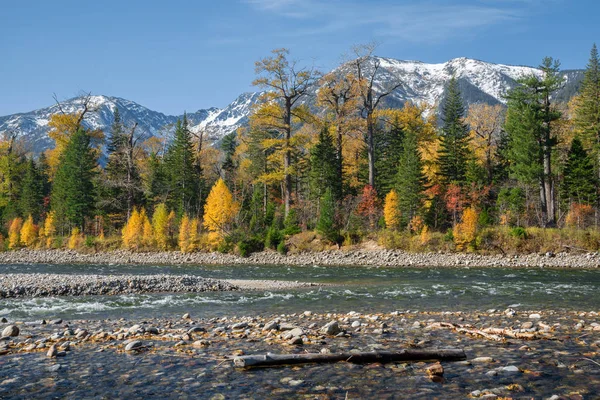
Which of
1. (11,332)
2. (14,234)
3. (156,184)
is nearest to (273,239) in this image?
(156,184)

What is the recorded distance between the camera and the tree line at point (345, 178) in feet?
132

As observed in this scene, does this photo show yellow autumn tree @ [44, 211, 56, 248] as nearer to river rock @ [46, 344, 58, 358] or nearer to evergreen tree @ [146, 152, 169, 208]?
evergreen tree @ [146, 152, 169, 208]

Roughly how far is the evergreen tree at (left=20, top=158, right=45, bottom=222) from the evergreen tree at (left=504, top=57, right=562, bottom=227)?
190ft

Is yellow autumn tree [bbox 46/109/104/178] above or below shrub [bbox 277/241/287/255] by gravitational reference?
above

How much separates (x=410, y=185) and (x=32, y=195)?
49.6 metres

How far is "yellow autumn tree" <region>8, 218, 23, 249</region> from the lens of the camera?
49.8 m

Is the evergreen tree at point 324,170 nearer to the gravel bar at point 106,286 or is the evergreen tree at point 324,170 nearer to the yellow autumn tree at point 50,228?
the gravel bar at point 106,286

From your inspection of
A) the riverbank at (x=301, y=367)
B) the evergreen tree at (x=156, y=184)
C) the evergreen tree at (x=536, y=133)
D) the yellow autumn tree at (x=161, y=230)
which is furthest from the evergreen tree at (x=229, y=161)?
the riverbank at (x=301, y=367)

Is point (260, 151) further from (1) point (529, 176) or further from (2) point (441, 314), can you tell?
(2) point (441, 314)

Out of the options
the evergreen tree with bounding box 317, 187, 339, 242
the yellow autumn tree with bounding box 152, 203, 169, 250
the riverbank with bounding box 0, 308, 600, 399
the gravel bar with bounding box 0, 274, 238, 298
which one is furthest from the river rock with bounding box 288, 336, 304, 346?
the yellow autumn tree with bounding box 152, 203, 169, 250

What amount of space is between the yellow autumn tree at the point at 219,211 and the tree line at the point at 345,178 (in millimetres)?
108

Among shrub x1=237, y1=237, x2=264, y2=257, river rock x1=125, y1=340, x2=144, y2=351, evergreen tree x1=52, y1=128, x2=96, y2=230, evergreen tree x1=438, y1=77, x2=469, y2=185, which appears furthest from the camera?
evergreen tree x1=52, y1=128, x2=96, y2=230

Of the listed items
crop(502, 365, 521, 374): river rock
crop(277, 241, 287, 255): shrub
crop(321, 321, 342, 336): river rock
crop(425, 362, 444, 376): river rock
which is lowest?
crop(277, 241, 287, 255): shrub

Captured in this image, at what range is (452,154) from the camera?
48.2 m
